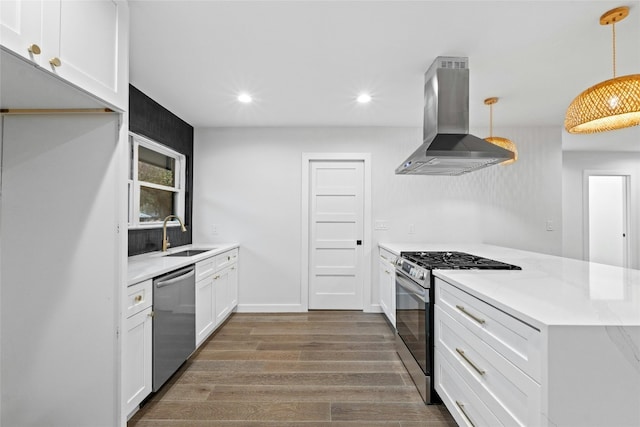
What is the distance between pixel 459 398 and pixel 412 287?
0.77m

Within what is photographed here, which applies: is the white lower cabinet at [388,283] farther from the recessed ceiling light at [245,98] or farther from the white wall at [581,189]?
the white wall at [581,189]

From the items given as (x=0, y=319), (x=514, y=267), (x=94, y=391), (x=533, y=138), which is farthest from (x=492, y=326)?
(x=533, y=138)

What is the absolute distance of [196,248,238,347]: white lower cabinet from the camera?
2676 millimetres

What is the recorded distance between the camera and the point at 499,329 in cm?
123

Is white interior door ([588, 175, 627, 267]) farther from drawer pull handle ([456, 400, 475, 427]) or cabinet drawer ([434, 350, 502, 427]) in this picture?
drawer pull handle ([456, 400, 475, 427])

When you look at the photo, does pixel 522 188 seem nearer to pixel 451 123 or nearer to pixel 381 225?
pixel 381 225

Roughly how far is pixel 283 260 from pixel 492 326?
2883 millimetres

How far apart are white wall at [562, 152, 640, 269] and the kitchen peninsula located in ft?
15.4

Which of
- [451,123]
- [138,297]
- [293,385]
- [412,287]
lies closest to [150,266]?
[138,297]

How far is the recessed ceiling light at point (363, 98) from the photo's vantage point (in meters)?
2.90

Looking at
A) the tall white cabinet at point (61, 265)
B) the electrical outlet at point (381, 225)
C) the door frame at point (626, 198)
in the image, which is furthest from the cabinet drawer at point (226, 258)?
the door frame at point (626, 198)

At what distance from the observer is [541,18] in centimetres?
179

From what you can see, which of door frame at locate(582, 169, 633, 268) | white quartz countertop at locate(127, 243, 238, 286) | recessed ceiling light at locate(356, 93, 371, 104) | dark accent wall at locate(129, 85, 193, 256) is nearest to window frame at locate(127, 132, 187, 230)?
dark accent wall at locate(129, 85, 193, 256)

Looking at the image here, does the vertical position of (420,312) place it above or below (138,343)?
above
